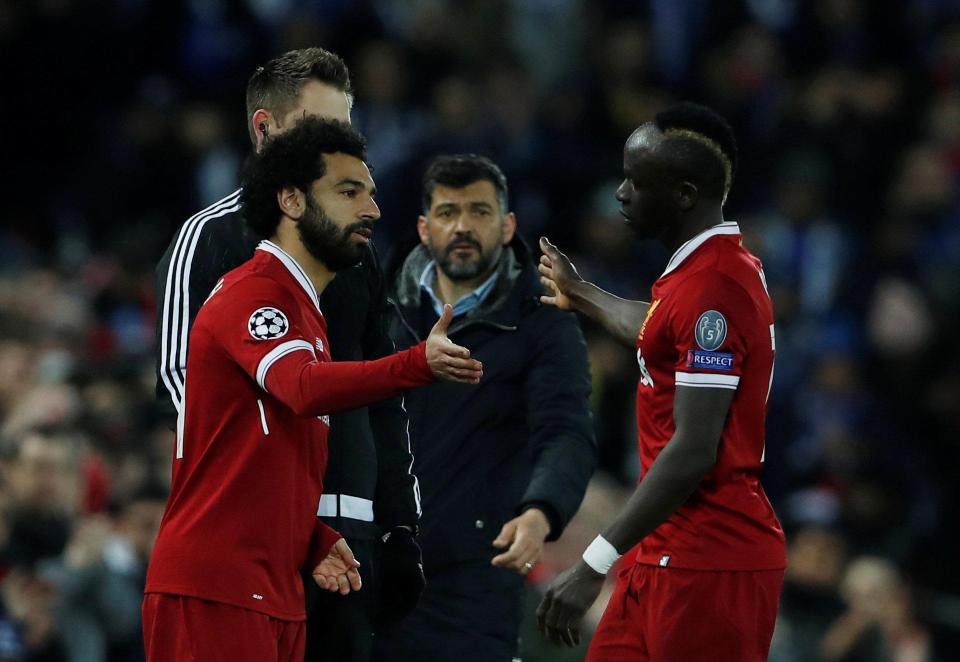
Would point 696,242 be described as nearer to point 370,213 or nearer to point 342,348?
point 370,213

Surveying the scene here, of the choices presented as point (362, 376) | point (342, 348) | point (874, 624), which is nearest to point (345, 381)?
point (362, 376)

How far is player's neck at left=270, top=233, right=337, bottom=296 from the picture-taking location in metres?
4.25

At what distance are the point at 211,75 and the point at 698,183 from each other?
819 centimetres

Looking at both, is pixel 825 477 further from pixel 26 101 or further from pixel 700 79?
pixel 26 101

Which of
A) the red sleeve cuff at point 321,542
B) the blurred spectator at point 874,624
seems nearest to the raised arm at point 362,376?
the red sleeve cuff at point 321,542

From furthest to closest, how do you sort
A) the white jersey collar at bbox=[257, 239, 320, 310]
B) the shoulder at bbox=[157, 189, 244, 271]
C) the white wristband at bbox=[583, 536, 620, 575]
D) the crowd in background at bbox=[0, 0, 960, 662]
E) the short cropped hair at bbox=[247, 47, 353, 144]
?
the crowd in background at bbox=[0, 0, 960, 662], the short cropped hair at bbox=[247, 47, 353, 144], the shoulder at bbox=[157, 189, 244, 271], the white wristband at bbox=[583, 536, 620, 575], the white jersey collar at bbox=[257, 239, 320, 310]

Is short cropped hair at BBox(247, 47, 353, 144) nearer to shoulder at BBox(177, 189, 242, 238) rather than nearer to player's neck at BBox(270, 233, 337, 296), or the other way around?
shoulder at BBox(177, 189, 242, 238)

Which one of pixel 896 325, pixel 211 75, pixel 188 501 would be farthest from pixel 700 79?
pixel 188 501

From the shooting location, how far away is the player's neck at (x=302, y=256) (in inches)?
167

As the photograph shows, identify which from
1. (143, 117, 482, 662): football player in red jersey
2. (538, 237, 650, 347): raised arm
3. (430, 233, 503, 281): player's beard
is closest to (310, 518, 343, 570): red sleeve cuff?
(143, 117, 482, 662): football player in red jersey

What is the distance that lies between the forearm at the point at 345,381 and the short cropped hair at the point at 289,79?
1.25m

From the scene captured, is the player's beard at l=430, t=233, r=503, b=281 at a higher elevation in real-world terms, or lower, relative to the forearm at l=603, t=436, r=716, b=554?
higher

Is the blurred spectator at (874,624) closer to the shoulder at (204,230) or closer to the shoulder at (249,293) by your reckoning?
the shoulder at (204,230)

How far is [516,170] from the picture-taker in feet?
37.1
